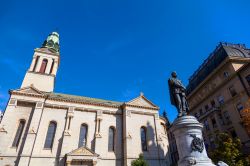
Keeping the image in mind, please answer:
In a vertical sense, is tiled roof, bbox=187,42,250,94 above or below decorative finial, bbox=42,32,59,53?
below

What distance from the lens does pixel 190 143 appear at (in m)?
8.54

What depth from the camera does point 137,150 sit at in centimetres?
2677

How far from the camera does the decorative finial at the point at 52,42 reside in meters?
39.4

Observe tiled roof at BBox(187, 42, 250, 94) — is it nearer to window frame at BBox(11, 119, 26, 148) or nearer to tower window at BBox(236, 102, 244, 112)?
tower window at BBox(236, 102, 244, 112)

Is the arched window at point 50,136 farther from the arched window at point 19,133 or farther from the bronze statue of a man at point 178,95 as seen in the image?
the bronze statue of a man at point 178,95

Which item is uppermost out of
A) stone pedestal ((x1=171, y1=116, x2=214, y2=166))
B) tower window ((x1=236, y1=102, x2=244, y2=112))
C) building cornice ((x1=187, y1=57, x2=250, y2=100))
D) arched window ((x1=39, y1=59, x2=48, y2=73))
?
arched window ((x1=39, y1=59, x2=48, y2=73))

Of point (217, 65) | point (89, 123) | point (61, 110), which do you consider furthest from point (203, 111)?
point (61, 110)

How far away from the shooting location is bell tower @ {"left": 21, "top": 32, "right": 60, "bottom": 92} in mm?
31422

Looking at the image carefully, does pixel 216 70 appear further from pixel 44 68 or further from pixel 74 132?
pixel 44 68

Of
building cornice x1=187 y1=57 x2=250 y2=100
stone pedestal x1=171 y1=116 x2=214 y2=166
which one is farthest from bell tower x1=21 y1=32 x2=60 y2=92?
building cornice x1=187 y1=57 x2=250 y2=100

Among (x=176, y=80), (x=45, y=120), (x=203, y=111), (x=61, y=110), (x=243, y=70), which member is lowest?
(x=176, y=80)

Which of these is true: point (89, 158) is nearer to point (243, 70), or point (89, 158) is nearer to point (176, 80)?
point (176, 80)

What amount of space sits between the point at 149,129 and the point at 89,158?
462 inches

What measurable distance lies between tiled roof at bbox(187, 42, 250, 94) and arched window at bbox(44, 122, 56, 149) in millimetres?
33236
